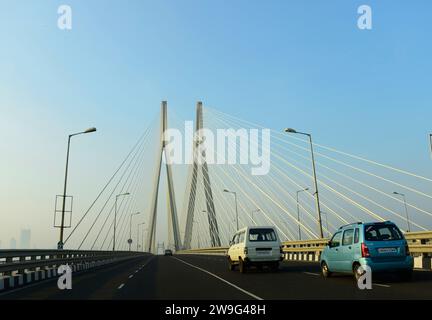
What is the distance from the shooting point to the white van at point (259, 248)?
2109cm

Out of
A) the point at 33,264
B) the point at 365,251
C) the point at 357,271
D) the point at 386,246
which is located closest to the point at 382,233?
the point at 386,246

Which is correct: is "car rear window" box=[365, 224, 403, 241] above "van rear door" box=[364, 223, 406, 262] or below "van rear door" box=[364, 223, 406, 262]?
above

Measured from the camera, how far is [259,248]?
69.5 feet

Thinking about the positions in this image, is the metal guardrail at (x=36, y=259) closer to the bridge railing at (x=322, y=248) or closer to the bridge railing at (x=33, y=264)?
the bridge railing at (x=33, y=264)

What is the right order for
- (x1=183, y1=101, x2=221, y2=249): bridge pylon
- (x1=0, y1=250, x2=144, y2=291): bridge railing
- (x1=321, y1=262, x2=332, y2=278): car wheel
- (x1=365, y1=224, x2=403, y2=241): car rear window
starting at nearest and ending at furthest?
(x1=365, y1=224, x2=403, y2=241): car rear window < (x1=0, y1=250, x2=144, y2=291): bridge railing < (x1=321, y1=262, x2=332, y2=278): car wheel < (x1=183, y1=101, x2=221, y2=249): bridge pylon

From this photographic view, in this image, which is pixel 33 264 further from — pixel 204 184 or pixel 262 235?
pixel 204 184

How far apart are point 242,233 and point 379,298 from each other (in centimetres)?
1181

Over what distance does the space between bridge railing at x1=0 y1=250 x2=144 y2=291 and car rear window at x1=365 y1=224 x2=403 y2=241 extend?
35.6ft

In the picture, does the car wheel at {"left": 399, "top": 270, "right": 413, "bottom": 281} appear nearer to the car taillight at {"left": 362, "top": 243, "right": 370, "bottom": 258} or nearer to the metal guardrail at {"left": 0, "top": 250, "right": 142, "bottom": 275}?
the car taillight at {"left": 362, "top": 243, "right": 370, "bottom": 258}

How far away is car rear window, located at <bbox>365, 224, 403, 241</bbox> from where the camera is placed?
14.5m

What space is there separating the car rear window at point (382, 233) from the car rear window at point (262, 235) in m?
7.17

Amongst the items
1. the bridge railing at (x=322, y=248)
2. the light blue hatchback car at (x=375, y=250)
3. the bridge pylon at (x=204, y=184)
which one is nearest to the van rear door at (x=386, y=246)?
the light blue hatchback car at (x=375, y=250)

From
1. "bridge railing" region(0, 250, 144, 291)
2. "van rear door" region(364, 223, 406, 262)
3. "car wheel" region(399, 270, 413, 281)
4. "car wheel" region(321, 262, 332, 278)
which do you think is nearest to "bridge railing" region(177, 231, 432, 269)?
"car wheel" region(399, 270, 413, 281)
